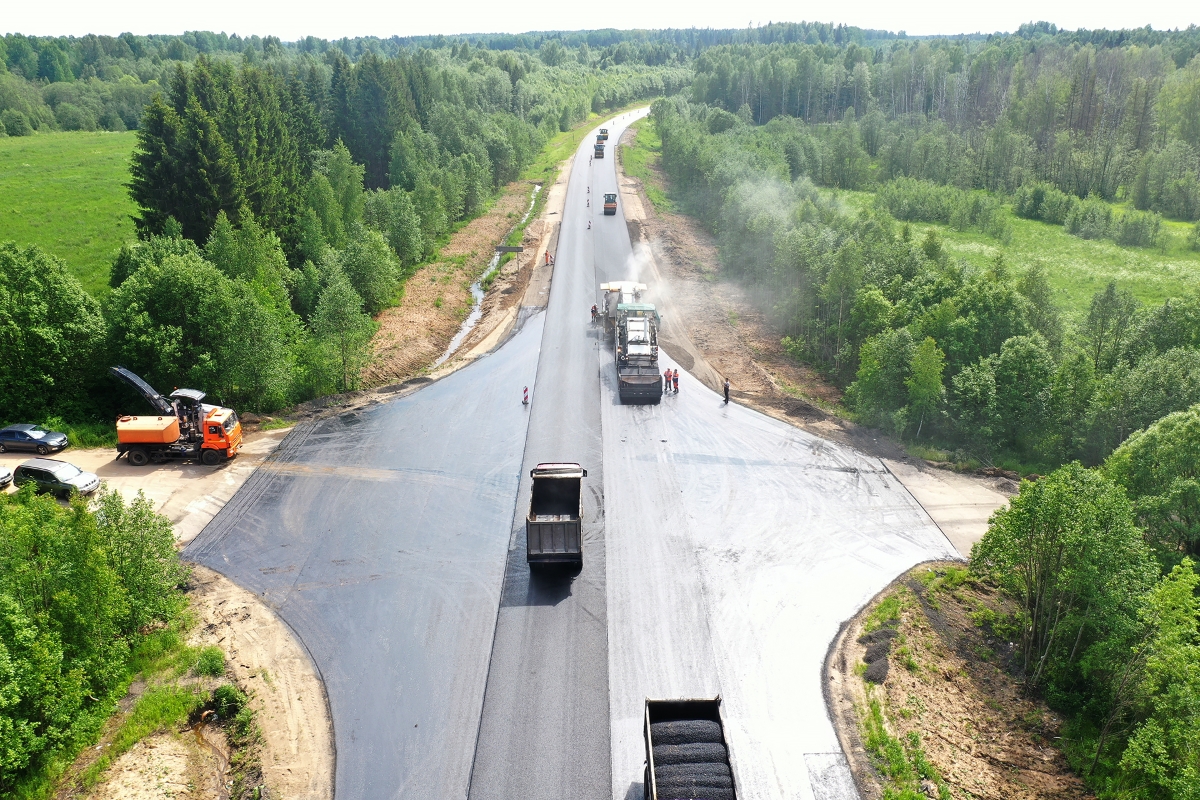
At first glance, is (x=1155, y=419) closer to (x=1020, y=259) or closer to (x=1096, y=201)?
(x=1020, y=259)

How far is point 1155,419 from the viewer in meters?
33.8

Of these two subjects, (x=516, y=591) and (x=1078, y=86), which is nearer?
(x=516, y=591)

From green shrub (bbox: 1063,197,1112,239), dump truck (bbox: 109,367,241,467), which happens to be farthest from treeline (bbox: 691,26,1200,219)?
dump truck (bbox: 109,367,241,467)

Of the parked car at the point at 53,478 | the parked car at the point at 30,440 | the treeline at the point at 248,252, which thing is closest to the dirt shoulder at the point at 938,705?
the parked car at the point at 53,478

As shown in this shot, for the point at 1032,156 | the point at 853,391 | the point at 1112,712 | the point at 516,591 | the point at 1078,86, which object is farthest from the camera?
the point at 1078,86

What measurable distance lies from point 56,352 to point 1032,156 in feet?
387

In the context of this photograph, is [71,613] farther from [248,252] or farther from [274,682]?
[248,252]

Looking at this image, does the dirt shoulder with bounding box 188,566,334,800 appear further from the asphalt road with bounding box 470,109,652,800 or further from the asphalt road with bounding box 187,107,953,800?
the asphalt road with bounding box 470,109,652,800

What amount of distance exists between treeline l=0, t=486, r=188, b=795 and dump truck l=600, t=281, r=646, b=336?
32.7 meters

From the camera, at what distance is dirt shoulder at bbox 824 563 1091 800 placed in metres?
21.4

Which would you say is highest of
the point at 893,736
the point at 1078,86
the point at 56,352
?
the point at 1078,86

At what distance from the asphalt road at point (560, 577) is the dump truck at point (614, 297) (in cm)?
885

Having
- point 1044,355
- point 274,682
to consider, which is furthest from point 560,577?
point 1044,355

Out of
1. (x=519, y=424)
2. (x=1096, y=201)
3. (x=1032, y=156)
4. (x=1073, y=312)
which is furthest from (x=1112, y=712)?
(x=1032, y=156)
